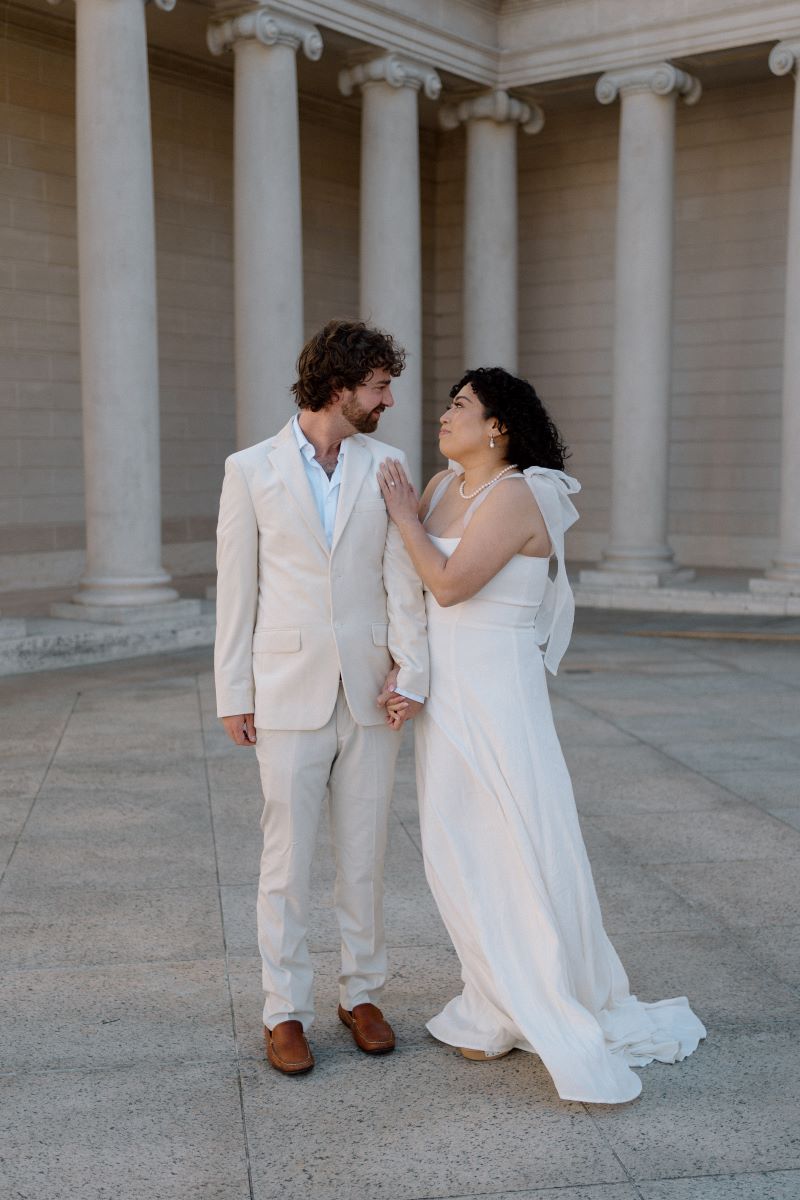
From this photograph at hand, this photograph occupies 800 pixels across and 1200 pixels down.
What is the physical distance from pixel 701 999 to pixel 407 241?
16575 millimetres

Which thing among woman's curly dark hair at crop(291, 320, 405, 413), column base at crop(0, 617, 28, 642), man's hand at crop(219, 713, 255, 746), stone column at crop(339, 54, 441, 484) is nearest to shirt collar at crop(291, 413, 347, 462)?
woman's curly dark hair at crop(291, 320, 405, 413)

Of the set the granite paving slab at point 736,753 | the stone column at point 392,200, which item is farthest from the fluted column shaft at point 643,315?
the granite paving slab at point 736,753

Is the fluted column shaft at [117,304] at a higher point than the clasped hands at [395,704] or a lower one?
higher

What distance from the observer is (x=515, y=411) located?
529cm

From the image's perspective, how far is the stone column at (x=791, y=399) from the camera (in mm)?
20156

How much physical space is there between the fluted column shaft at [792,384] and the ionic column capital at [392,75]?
514 cm

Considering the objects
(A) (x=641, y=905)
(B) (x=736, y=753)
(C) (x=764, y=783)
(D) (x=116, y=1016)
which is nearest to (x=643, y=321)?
(B) (x=736, y=753)

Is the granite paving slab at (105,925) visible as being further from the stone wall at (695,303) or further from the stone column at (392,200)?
the stone wall at (695,303)

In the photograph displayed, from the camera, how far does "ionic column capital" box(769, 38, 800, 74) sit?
65.9 feet

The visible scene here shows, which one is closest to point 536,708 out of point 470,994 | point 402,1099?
point 470,994

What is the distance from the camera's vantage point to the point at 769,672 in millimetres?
14922

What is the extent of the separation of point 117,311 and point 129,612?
364 cm

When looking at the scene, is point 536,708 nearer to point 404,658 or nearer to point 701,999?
point 404,658

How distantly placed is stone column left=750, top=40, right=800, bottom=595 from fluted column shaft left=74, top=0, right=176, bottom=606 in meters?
9.41
